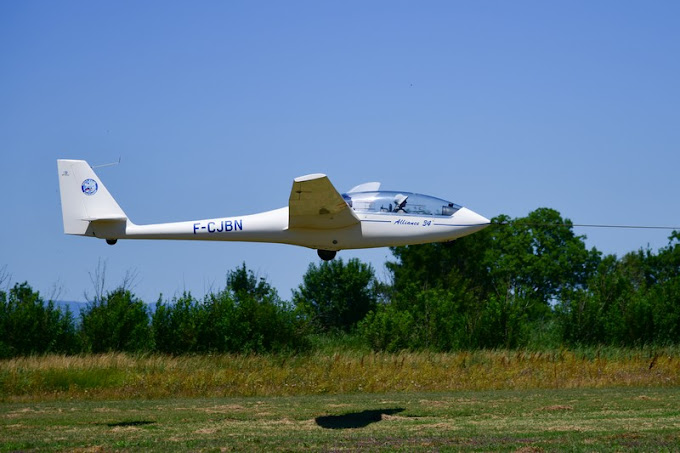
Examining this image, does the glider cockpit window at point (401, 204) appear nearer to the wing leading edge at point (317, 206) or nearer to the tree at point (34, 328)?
the wing leading edge at point (317, 206)

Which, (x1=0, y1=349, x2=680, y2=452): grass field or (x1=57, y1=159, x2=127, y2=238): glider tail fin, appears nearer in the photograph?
(x1=0, y1=349, x2=680, y2=452): grass field

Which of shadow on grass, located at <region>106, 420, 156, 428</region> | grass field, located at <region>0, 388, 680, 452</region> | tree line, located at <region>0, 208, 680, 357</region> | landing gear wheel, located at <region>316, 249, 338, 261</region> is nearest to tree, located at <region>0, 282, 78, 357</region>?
tree line, located at <region>0, 208, 680, 357</region>

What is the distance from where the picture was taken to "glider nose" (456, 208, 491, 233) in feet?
60.7

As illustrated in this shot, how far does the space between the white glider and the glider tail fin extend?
12cm

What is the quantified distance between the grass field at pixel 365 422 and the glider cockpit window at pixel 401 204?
14.4 ft

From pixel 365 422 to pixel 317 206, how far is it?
Answer: 5.13 meters

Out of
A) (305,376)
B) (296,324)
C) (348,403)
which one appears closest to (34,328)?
(296,324)

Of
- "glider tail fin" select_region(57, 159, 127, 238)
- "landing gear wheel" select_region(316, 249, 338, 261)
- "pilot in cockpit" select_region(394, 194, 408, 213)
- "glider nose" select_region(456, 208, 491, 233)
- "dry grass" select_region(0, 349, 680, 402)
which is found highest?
"glider tail fin" select_region(57, 159, 127, 238)

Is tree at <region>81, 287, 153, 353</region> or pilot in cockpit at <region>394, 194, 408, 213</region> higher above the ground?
pilot in cockpit at <region>394, 194, 408, 213</region>

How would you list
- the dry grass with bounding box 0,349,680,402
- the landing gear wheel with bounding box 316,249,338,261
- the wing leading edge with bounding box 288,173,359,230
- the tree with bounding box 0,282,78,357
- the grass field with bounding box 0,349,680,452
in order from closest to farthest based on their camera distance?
the grass field with bounding box 0,349,680,452
the wing leading edge with bounding box 288,173,359,230
the landing gear wheel with bounding box 316,249,338,261
the dry grass with bounding box 0,349,680,402
the tree with bounding box 0,282,78,357

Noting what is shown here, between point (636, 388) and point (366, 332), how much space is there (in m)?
22.4

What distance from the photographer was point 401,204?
1862 centimetres

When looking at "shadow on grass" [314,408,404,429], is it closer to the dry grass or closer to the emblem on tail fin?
the dry grass

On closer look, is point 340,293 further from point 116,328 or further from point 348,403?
point 348,403
